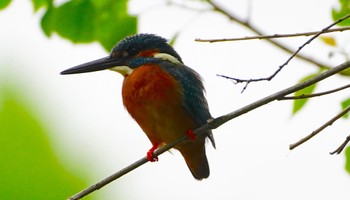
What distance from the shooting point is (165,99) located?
4527 millimetres

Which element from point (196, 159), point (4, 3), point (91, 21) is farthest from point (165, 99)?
point (4, 3)

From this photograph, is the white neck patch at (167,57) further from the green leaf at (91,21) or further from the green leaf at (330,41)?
the green leaf at (330,41)

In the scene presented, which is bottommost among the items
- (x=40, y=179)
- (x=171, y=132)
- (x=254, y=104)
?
(x=40, y=179)

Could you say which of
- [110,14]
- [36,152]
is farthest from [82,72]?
[36,152]

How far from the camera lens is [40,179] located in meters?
10.3

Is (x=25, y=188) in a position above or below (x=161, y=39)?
below

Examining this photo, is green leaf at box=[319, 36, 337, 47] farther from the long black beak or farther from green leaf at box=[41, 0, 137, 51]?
the long black beak

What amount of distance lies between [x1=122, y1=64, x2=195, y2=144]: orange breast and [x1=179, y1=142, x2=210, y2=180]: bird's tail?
0.49 feet

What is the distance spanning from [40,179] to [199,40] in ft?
23.8

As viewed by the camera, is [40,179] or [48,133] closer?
[40,179]

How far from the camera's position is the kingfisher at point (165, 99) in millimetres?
4520

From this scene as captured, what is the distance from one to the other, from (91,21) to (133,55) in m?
1.14

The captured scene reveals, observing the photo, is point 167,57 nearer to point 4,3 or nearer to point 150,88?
point 150,88

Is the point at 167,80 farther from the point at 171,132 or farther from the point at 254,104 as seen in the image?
the point at 254,104
